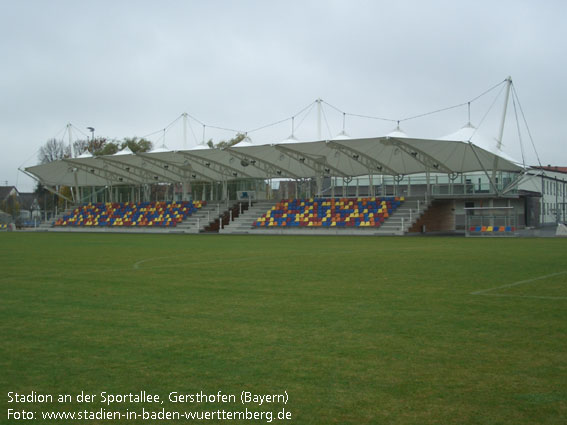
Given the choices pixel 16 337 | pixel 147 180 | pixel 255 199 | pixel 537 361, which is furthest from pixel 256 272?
pixel 147 180

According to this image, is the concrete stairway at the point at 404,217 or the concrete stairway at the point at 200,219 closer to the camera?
the concrete stairway at the point at 404,217

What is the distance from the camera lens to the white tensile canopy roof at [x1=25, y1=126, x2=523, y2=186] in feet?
132

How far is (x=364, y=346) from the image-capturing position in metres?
6.47

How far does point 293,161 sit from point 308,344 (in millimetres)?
44749

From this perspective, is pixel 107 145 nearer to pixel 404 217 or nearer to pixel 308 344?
pixel 404 217

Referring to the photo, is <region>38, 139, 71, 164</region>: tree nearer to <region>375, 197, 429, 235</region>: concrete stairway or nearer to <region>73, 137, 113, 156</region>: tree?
<region>73, 137, 113, 156</region>: tree

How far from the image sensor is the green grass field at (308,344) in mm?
4703

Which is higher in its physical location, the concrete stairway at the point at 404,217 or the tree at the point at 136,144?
the tree at the point at 136,144

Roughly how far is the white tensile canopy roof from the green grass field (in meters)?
27.9

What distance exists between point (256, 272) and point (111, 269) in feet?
12.4

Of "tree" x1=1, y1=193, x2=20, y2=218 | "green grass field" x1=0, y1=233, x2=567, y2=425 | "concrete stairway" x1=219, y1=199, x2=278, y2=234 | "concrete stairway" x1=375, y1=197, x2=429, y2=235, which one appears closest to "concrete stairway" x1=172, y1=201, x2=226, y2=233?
"concrete stairway" x1=219, y1=199, x2=278, y2=234

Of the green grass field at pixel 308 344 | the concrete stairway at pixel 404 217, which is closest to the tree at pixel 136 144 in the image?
the concrete stairway at pixel 404 217

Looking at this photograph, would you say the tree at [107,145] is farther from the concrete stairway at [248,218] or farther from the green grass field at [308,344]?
the green grass field at [308,344]

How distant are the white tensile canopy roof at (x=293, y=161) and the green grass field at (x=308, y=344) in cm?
2792
